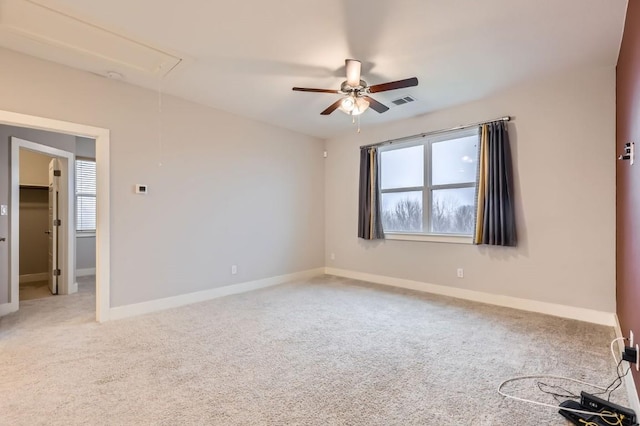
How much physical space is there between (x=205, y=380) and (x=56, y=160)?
4530 mm

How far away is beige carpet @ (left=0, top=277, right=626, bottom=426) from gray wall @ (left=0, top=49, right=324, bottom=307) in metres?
0.72

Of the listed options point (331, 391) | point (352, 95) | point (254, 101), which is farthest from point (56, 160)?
point (331, 391)

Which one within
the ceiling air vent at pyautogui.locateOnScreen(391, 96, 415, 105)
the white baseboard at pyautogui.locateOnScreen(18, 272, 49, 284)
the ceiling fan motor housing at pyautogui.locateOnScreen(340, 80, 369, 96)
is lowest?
the white baseboard at pyautogui.locateOnScreen(18, 272, 49, 284)

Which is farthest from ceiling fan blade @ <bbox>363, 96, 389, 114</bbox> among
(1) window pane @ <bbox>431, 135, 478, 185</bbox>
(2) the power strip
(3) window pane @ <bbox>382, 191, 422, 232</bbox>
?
(2) the power strip

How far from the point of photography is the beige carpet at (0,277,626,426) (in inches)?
70.6

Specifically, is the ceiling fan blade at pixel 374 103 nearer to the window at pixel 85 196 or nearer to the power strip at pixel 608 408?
the power strip at pixel 608 408

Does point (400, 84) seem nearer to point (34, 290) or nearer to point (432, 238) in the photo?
point (432, 238)

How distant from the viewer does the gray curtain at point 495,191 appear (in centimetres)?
372

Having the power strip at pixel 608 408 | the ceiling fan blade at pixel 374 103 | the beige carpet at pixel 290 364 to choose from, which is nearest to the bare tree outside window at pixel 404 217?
the beige carpet at pixel 290 364

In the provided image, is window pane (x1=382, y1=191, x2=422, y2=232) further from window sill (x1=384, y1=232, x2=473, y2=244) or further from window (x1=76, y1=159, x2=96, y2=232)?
window (x1=76, y1=159, x2=96, y2=232)

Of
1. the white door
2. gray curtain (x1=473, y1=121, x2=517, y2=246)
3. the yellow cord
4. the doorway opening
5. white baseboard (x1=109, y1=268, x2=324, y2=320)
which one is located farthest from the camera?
the white door

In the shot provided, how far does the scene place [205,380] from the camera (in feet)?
7.03

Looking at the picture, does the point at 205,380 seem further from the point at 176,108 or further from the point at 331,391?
the point at 176,108

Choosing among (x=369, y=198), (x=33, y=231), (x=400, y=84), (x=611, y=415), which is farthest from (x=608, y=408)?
(x=33, y=231)
